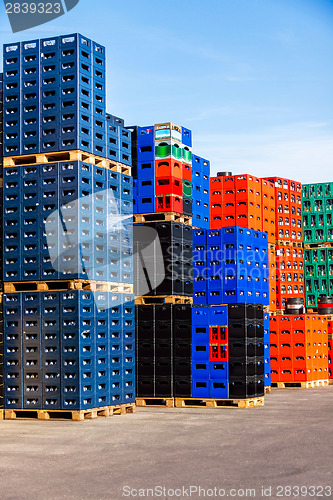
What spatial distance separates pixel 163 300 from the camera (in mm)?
17953

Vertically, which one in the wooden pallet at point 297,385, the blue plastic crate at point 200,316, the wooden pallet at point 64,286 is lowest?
the wooden pallet at point 297,385

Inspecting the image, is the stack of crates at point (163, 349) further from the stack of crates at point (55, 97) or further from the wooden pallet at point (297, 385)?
the wooden pallet at point (297, 385)

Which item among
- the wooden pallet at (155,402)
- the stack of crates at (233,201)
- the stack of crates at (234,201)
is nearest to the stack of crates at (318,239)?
the stack of crates at (234,201)

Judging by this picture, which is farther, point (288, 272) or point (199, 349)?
point (288, 272)

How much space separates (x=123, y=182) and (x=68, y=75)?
8.39ft

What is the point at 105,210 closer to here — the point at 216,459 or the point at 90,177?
the point at 90,177

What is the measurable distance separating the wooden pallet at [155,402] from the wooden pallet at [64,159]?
5.30 m

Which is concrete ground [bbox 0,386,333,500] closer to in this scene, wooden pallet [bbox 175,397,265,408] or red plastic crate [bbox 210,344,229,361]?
wooden pallet [bbox 175,397,265,408]

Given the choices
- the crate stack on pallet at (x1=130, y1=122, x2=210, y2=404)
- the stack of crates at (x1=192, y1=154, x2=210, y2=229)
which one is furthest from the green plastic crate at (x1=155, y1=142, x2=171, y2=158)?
the stack of crates at (x1=192, y1=154, x2=210, y2=229)

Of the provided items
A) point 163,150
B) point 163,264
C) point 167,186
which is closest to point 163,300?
point 163,264

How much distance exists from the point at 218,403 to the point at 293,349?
5.79m

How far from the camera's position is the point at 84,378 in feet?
48.2

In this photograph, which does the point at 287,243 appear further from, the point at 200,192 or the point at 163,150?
the point at 163,150

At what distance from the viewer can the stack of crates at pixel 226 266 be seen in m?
18.1
